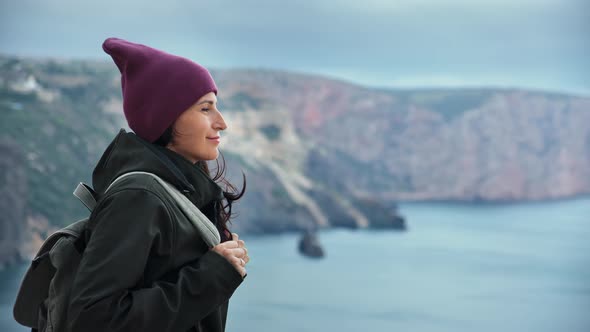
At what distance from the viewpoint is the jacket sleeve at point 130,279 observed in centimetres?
66

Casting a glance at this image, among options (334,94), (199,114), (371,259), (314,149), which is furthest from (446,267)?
(199,114)

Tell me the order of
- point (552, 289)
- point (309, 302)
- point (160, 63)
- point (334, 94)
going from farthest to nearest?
point (334, 94)
point (552, 289)
point (309, 302)
point (160, 63)

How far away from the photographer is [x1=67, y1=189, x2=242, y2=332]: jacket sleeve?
2.16 feet

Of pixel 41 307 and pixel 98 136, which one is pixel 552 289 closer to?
pixel 98 136

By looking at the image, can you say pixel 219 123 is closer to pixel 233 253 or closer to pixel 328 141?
pixel 233 253

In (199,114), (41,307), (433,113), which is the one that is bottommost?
(433,113)

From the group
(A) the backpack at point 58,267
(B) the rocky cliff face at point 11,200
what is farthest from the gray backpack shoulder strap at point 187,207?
(B) the rocky cliff face at point 11,200

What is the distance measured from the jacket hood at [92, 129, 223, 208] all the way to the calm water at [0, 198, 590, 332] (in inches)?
201

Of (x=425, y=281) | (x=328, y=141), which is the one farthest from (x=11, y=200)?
(x=328, y=141)

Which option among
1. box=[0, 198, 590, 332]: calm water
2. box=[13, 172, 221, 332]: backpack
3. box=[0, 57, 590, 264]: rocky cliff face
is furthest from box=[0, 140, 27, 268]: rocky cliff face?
box=[13, 172, 221, 332]: backpack

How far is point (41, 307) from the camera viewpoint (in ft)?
2.48

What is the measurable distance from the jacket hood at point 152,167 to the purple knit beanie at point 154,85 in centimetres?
2

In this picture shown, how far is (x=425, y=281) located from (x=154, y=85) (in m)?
8.51

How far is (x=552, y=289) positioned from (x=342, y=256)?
2.58 metres
